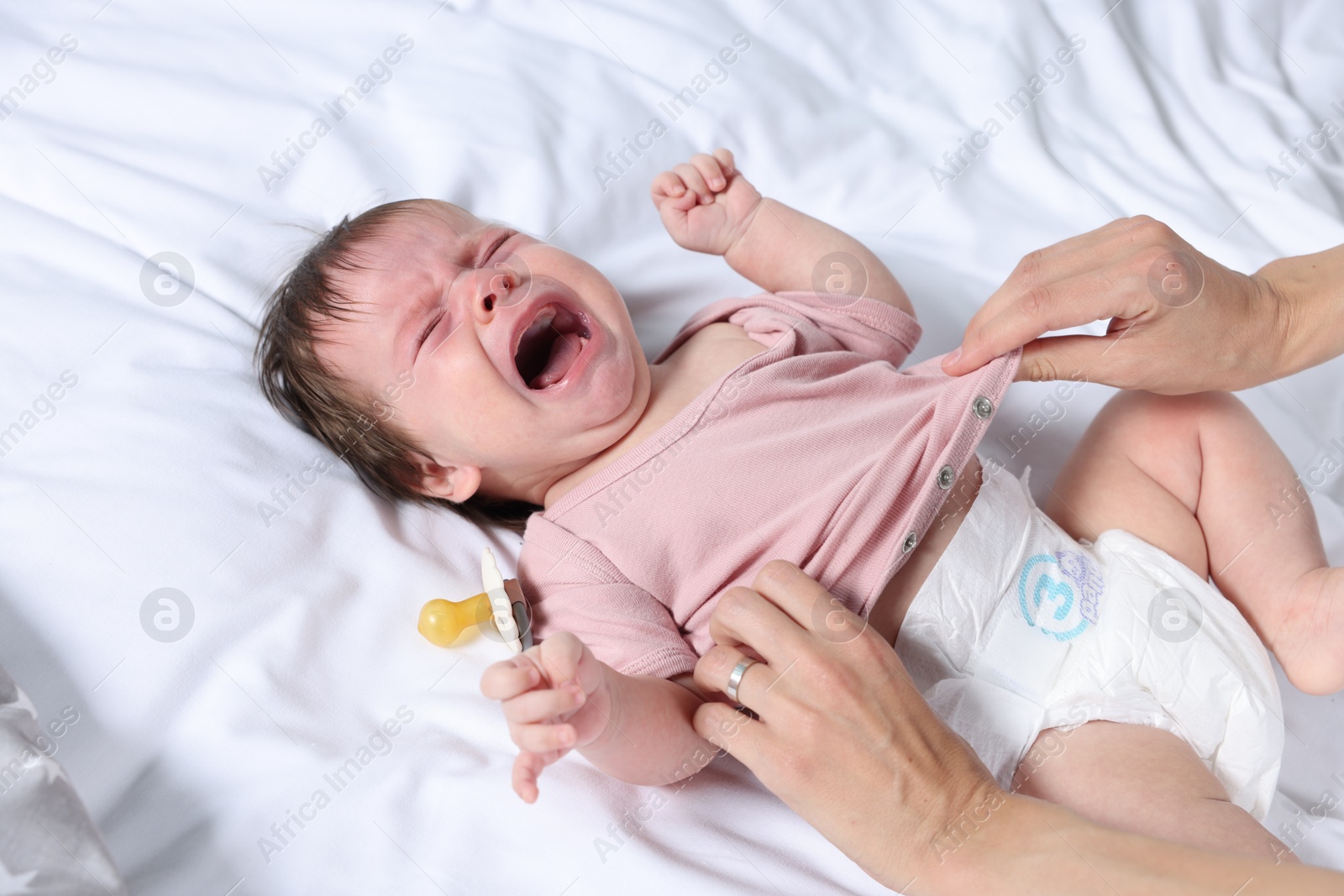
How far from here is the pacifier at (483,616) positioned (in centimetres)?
136

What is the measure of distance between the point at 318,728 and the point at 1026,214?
171cm

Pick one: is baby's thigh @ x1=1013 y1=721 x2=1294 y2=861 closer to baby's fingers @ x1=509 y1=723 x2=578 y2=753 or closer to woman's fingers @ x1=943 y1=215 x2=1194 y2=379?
woman's fingers @ x1=943 y1=215 x2=1194 y2=379

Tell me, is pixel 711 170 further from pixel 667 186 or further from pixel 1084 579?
pixel 1084 579

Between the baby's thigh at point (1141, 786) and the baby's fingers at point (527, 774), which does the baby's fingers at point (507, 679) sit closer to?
the baby's fingers at point (527, 774)

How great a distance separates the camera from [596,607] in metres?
1.41

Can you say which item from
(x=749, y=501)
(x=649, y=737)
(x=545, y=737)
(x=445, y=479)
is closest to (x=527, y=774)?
(x=545, y=737)

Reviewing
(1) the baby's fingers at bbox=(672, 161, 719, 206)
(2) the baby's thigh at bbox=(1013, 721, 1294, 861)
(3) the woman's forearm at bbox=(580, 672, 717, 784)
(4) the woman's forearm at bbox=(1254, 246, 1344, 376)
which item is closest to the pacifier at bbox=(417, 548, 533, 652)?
(3) the woman's forearm at bbox=(580, 672, 717, 784)

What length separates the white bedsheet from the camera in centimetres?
126

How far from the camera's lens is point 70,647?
129 centimetres

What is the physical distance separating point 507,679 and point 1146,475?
1.13 meters

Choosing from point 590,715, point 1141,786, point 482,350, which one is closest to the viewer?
point 590,715

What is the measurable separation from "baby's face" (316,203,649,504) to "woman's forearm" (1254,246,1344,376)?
982 millimetres

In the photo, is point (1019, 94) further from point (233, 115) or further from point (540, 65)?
point (233, 115)

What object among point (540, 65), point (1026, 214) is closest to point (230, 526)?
point (540, 65)
